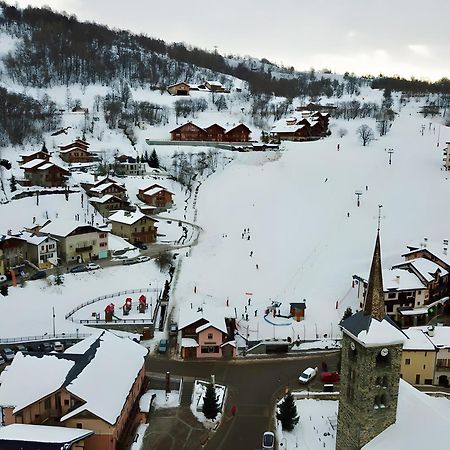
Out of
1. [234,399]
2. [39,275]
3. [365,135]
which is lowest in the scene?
[234,399]

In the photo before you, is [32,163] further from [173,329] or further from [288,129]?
[288,129]

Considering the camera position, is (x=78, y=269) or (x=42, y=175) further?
(x=42, y=175)

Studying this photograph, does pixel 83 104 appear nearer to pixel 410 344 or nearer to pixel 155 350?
pixel 155 350

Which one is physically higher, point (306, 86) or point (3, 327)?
point (306, 86)

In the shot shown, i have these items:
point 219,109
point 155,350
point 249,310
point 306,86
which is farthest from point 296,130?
point 306,86

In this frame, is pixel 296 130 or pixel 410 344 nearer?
pixel 410 344

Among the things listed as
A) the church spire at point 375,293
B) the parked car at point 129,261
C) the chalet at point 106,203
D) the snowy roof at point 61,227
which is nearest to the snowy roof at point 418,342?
the church spire at point 375,293

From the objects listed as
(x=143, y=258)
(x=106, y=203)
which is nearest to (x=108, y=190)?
(x=106, y=203)

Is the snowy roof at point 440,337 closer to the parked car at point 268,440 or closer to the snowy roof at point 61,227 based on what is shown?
the parked car at point 268,440
